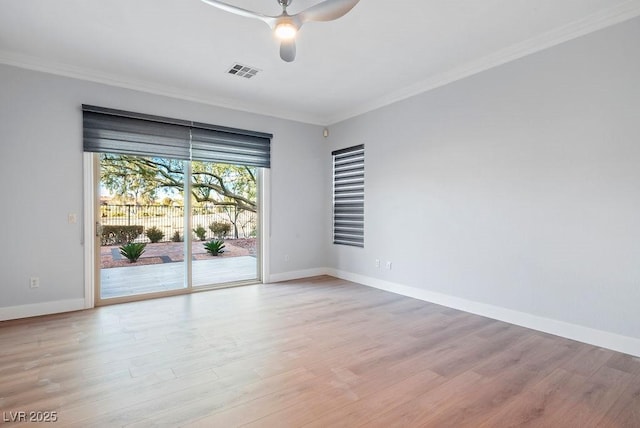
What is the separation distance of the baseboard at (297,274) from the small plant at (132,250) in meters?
1.94

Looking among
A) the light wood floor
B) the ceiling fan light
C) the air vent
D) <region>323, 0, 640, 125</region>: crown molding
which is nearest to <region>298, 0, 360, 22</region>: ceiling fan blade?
the ceiling fan light

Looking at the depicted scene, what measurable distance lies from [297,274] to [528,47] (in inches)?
174

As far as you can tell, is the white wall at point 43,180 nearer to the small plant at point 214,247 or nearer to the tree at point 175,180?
the tree at point 175,180

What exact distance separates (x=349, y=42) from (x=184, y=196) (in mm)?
3056

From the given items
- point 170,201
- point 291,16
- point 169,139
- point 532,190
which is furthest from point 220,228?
point 532,190

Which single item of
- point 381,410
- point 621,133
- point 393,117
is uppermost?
point 393,117

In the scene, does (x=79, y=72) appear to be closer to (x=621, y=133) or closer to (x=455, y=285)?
(x=455, y=285)

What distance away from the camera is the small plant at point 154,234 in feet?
14.5

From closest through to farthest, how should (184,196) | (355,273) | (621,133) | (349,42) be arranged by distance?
(621,133) → (349,42) → (184,196) → (355,273)

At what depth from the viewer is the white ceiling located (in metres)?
2.64

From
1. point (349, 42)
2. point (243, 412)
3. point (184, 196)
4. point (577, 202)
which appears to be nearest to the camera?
point (243, 412)

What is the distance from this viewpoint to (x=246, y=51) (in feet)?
11.0

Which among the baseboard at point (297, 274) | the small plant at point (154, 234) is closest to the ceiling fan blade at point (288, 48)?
the small plant at point (154, 234)

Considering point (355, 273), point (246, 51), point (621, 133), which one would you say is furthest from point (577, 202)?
point (246, 51)
